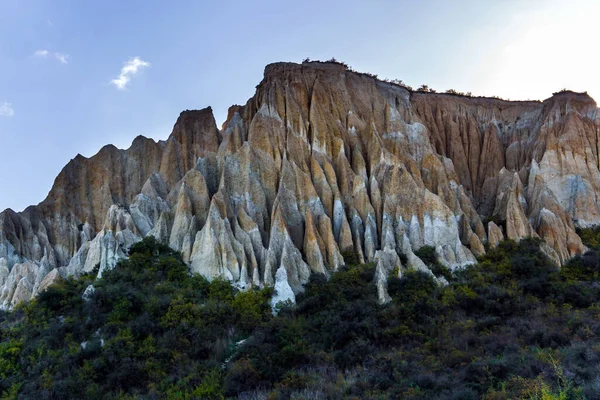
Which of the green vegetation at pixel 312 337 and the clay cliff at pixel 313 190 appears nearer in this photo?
the green vegetation at pixel 312 337

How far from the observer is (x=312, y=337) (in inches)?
728

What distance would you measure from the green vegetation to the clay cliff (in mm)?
1539

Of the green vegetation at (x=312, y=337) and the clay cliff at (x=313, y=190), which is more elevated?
the clay cliff at (x=313, y=190)

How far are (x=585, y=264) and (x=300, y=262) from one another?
1488 cm

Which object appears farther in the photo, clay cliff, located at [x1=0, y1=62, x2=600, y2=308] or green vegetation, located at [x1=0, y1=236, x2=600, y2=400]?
clay cliff, located at [x1=0, y1=62, x2=600, y2=308]

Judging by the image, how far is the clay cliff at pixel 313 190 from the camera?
80.0 feet

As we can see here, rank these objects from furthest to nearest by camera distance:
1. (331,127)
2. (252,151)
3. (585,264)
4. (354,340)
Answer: (331,127)
(252,151)
(585,264)
(354,340)

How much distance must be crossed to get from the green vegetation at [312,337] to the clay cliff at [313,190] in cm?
154

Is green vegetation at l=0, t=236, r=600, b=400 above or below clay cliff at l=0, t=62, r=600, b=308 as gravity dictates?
below

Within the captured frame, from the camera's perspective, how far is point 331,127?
1282 inches

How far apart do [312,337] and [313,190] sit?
413 inches

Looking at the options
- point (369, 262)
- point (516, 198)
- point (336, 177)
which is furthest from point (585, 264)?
point (336, 177)

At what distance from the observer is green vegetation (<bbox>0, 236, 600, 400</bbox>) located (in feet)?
44.9

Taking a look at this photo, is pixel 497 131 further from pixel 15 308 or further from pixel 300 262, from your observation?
pixel 15 308
